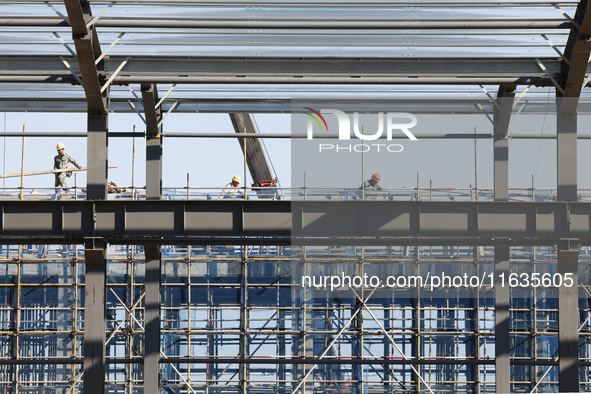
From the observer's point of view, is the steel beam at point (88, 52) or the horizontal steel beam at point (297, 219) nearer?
the steel beam at point (88, 52)

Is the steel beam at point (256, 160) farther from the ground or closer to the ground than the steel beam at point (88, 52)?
closer to the ground

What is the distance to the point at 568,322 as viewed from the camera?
1589cm

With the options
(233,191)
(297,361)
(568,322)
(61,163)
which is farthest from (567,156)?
(61,163)

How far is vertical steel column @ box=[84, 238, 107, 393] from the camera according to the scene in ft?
50.5

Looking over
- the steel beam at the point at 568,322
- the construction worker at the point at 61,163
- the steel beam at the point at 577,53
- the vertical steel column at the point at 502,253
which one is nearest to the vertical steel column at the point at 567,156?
the steel beam at the point at 577,53

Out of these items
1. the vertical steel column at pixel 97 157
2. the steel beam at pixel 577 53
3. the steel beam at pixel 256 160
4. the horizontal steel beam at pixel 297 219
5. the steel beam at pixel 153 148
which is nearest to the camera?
the steel beam at pixel 577 53

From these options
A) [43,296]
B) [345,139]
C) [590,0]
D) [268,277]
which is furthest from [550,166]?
[43,296]

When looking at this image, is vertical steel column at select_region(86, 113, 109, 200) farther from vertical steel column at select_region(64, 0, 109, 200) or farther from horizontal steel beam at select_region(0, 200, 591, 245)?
horizontal steel beam at select_region(0, 200, 591, 245)

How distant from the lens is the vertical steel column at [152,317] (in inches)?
679

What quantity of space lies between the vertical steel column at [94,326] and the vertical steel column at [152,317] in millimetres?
1859

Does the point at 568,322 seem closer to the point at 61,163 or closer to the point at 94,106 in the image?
the point at 94,106

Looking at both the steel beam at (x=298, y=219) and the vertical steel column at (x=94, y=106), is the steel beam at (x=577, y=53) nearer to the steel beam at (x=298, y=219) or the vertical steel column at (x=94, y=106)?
the steel beam at (x=298, y=219)

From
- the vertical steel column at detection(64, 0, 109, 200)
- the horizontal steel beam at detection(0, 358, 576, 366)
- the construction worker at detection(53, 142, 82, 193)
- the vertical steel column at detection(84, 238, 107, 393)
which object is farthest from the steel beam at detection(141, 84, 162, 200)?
the construction worker at detection(53, 142, 82, 193)

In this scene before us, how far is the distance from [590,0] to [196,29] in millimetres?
6865
